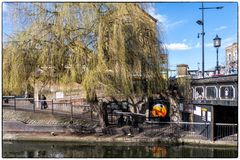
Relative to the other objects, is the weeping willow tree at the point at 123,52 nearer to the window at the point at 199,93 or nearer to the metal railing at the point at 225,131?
the window at the point at 199,93

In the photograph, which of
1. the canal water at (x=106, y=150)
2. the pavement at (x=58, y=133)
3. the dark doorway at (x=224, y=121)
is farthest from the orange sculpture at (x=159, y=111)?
the canal water at (x=106, y=150)

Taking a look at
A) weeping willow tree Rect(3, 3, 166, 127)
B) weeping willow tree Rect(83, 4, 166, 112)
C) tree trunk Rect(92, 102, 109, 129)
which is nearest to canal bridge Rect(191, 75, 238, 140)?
weeping willow tree Rect(83, 4, 166, 112)

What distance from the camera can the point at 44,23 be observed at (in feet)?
51.7

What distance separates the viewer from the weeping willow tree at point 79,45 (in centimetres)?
1556

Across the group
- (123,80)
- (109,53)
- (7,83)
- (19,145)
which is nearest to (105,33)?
(109,53)

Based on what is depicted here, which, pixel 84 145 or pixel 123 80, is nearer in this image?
pixel 123 80

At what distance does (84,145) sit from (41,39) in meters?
4.91

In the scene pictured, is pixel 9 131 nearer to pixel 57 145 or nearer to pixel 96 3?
pixel 57 145

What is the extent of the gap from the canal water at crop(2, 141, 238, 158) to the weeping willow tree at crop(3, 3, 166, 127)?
2411 mm

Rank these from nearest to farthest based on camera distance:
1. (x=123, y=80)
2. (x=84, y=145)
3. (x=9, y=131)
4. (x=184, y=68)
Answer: (x=123, y=80) < (x=84, y=145) < (x=9, y=131) < (x=184, y=68)

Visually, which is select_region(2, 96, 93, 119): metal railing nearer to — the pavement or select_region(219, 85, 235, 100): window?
the pavement

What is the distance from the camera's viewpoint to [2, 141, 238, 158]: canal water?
1479 cm

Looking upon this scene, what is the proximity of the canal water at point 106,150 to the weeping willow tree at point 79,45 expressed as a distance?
7.91 feet

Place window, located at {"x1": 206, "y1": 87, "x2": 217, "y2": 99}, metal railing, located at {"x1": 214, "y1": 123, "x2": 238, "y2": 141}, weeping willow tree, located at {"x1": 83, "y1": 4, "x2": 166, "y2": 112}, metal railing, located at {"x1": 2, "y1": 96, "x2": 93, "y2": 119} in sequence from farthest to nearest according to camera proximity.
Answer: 1. metal railing, located at {"x1": 2, "y1": 96, "x2": 93, "y2": 119}
2. window, located at {"x1": 206, "y1": 87, "x2": 217, "y2": 99}
3. metal railing, located at {"x1": 214, "y1": 123, "x2": 238, "y2": 141}
4. weeping willow tree, located at {"x1": 83, "y1": 4, "x2": 166, "y2": 112}
